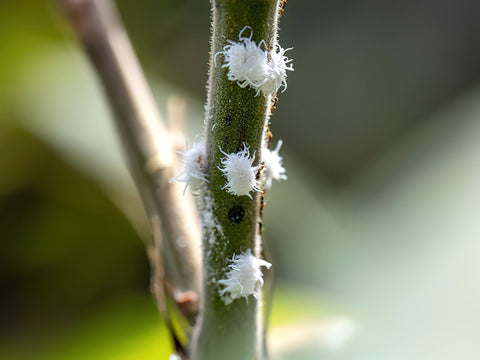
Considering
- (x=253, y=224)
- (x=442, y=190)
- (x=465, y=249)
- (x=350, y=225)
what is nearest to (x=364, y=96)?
(x=350, y=225)

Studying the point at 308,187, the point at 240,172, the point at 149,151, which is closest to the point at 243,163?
the point at 240,172

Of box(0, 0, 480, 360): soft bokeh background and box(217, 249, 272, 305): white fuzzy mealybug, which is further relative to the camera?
box(0, 0, 480, 360): soft bokeh background

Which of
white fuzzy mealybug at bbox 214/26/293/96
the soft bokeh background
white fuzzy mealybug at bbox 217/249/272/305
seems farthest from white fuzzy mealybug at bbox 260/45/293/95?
the soft bokeh background

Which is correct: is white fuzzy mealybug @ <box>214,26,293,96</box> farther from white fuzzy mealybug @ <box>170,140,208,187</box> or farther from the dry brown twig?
the dry brown twig

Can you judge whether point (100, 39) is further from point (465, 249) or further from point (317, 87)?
point (317, 87)

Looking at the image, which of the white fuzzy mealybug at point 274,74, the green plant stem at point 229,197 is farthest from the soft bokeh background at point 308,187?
the white fuzzy mealybug at point 274,74

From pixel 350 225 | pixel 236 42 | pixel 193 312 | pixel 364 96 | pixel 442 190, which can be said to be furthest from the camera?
pixel 364 96
